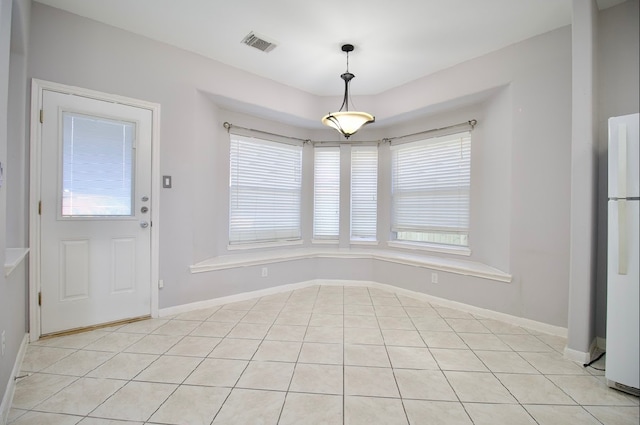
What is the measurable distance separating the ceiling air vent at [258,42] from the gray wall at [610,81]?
2940mm

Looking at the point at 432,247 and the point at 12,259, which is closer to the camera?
the point at 12,259

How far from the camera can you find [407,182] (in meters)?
4.20

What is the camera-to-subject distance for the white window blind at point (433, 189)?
144 inches

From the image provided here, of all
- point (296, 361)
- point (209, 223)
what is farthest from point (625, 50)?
point (209, 223)

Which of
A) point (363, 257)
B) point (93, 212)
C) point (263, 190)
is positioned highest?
point (263, 190)

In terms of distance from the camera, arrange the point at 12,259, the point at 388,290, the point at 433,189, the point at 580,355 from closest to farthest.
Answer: the point at 12,259, the point at 580,355, the point at 433,189, the point at 388,290

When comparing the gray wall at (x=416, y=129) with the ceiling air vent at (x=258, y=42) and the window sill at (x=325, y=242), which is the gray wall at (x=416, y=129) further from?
the window sill at (x=325, y=242)

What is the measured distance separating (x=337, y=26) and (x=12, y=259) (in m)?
3.08

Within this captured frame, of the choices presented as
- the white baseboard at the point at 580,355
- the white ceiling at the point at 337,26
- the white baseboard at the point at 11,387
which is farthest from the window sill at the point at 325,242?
the white baseboard at the point at 11,387

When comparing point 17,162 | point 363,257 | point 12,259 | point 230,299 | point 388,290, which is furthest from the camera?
point 363,257

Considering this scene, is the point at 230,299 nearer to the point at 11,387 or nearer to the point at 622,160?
the point at 11,387

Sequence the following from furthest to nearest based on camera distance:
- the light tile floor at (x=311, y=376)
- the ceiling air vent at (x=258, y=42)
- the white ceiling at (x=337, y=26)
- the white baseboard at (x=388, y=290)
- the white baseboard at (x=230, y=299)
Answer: the white baseboard at (x=230, y=299) → the ceiling air vent at (x=258, y=42) → the white baseboard at (x=388, y=290) → the white ceiling at (x=337, y=26) → the light tile floor at (x=311, y=376)

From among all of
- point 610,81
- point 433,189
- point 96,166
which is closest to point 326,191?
point 433,189

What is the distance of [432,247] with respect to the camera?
12.9 feet
